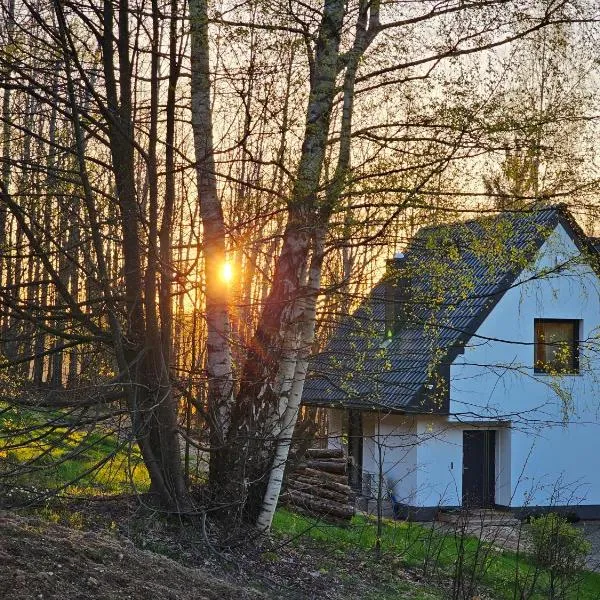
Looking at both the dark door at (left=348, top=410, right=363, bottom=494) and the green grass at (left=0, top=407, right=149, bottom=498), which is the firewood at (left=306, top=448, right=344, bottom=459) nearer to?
the green grass at (left=0, top=407, right=149, bottom=498)

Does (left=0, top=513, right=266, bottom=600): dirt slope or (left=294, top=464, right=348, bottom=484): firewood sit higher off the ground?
(left=0, top=513, right=266, bottom=600): dirt slope

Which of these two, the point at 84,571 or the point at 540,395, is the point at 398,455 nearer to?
the point at 540,395

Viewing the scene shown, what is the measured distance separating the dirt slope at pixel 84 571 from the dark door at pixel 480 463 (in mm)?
17046

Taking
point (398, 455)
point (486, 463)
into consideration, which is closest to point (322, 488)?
point (398, 455)

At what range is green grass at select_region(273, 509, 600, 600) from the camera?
10812mm

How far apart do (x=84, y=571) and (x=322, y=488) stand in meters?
9.62

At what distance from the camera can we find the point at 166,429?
9.44m

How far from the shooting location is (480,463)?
2416cm

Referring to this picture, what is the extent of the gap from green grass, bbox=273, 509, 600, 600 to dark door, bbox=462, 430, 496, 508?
8.53 m

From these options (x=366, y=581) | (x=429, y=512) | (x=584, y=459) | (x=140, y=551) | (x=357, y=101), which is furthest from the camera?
(x=584, y=459)

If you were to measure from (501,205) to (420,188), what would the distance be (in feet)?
3.57

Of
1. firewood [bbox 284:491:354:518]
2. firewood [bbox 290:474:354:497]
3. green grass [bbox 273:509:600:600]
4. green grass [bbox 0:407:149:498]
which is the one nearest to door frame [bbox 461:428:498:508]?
green grass [bbox 273:509:600:600]

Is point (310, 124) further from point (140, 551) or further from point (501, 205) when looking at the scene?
point (140, 551)

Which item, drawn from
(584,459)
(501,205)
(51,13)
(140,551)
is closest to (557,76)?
(501,205)
